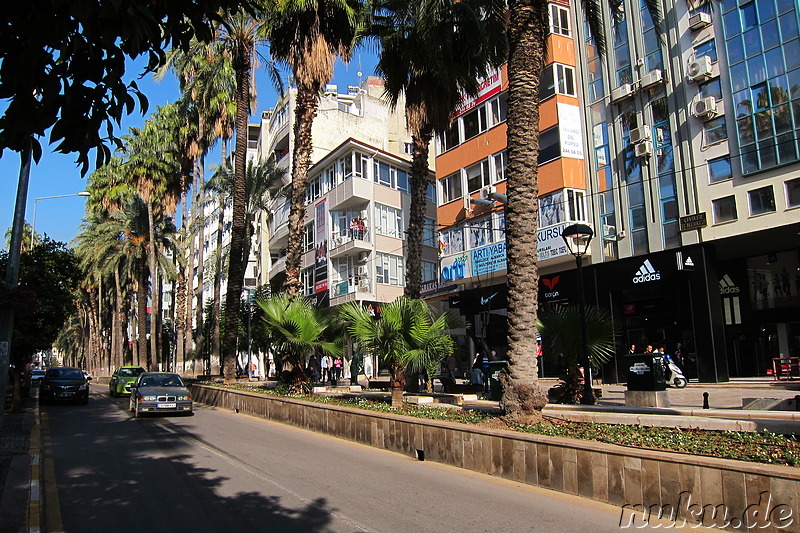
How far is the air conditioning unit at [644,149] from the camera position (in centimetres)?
2633

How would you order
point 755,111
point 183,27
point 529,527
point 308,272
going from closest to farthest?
point 183,27 < point 529,527 < point 755,111 < point 308,272

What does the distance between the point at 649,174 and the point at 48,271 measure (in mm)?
25755

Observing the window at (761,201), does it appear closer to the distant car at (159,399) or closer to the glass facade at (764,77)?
the glass facade at (764,77)

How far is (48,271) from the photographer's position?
23891 mm

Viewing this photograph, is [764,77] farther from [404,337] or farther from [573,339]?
[404,337]

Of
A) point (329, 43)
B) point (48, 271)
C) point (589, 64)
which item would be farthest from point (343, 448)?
point (589, 64)

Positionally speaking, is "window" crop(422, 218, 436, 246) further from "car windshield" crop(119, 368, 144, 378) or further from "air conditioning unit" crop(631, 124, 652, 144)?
"car windshield" crop(119, 368, 144, 378)

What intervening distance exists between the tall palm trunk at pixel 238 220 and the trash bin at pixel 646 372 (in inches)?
651

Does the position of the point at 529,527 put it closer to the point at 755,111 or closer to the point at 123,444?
the point at 123,444

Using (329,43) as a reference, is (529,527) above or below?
below

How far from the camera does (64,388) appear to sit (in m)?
24.8

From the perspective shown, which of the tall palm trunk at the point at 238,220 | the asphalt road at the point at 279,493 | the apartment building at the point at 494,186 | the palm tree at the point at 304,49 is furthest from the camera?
the apartment building at the point at 494,186

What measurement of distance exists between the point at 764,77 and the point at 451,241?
670 inches

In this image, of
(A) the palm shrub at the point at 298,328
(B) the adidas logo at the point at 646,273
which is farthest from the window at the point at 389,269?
(A) the palm shrub at the point at 298,328
